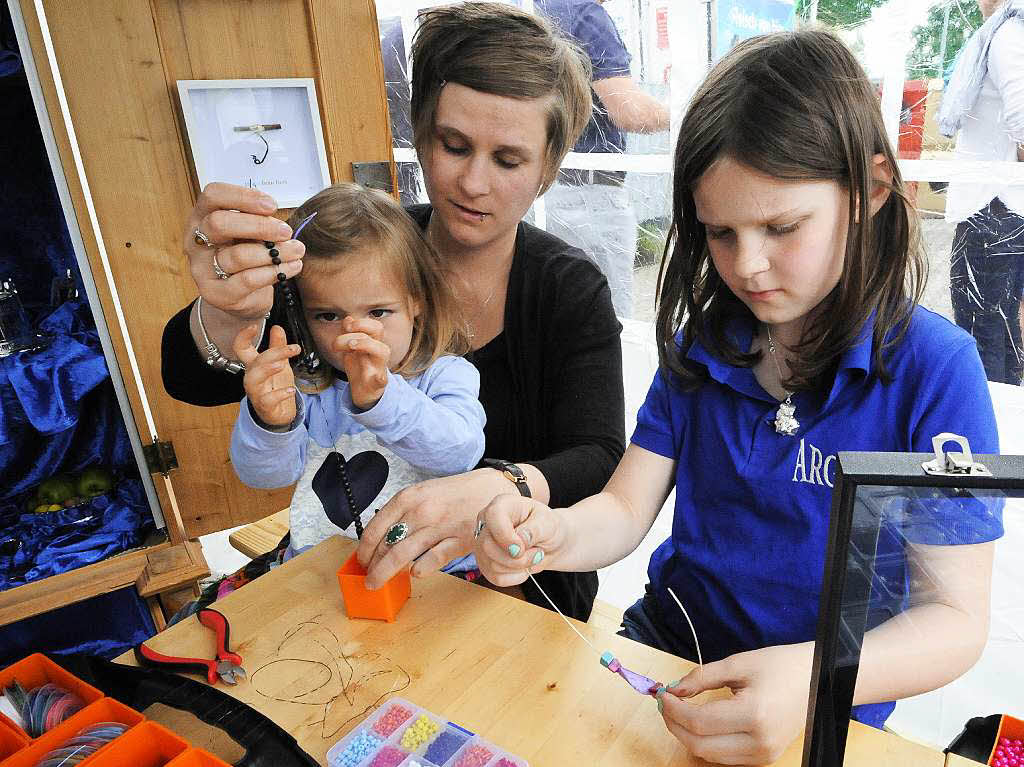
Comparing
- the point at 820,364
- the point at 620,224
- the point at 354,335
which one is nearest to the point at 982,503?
the point at 820,364

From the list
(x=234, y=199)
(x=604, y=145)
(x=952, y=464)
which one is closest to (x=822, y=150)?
(x=952, y=464)

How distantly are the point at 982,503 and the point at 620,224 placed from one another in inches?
74.7

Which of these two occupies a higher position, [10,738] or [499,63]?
[499,63]

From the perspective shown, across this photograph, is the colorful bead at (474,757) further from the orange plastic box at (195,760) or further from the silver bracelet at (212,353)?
the silver bracelet at (212,353)

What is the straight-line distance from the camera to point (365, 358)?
106cm

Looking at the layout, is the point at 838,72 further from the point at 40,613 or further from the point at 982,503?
the point at 40,613

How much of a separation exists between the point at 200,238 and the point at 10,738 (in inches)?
25.2

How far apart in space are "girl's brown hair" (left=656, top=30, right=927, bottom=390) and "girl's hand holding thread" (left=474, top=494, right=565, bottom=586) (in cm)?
40

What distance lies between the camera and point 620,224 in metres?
2.26

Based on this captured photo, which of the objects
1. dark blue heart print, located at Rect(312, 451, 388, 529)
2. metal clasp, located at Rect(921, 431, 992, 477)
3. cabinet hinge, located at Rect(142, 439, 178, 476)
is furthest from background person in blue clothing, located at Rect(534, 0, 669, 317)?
metal clasp, located at Rect(921, 431, 992, 477)

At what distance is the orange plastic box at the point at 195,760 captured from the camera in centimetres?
62

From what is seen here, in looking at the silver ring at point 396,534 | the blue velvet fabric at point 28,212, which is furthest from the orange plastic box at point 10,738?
the blue velvet fabric at point 28,212

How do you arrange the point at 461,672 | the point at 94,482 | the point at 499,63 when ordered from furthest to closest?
the point at 94,482
the point at 499,63
the point at 461,672

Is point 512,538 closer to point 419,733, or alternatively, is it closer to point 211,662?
point 419,733
